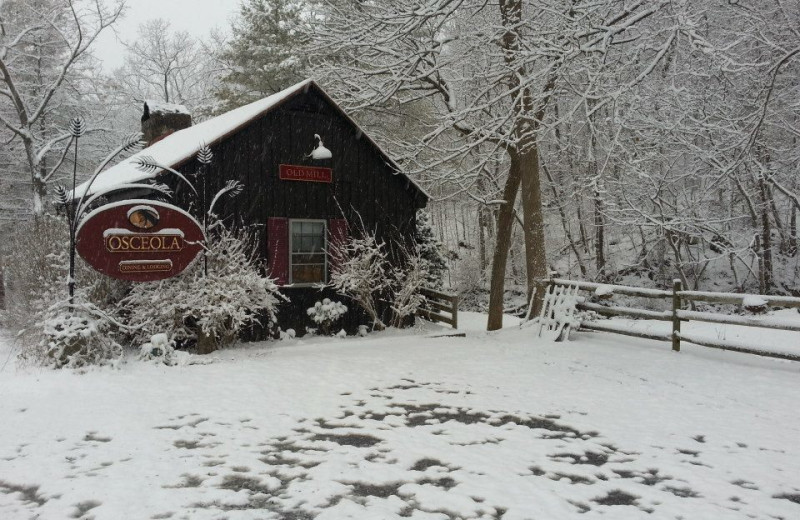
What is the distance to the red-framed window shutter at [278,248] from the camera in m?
11.7

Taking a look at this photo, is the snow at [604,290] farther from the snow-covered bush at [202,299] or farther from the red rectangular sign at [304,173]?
the red rectangular sign at [304,173]

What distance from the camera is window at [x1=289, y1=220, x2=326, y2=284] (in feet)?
40.0

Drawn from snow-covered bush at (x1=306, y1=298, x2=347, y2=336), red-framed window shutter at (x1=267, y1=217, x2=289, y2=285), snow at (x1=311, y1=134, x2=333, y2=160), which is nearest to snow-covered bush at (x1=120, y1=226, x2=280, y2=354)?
red-framed window shutter at (x1=267, y1=217, x2=289, y2=285)

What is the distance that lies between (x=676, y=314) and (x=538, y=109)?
401 cm

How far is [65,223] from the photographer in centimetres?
1029

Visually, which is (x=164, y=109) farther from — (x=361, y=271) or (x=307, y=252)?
(x=361, y=271)

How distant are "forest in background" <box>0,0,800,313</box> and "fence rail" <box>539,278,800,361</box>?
1.94 m

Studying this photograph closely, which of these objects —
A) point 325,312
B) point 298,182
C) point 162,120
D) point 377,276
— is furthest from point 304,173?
point 162,120

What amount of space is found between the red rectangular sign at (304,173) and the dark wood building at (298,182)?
2cm

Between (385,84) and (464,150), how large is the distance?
2456 mm

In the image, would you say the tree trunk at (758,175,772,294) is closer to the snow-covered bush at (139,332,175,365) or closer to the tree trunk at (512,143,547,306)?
the tree trunk at (512,143,547,306)

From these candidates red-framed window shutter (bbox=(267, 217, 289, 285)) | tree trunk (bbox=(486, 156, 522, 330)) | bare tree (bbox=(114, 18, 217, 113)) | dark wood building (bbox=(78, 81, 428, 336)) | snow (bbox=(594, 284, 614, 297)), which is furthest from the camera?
bare tree (bbox=(114, 18, 217, 113))

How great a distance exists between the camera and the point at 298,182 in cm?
1214

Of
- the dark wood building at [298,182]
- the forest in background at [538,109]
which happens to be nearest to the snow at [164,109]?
the forest in background at [538,109]
